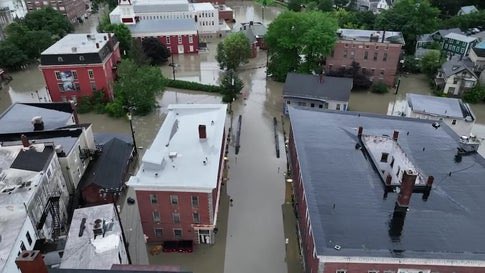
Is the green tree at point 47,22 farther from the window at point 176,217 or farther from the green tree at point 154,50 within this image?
the window at point 176,217

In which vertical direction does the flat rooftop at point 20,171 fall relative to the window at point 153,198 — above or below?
above

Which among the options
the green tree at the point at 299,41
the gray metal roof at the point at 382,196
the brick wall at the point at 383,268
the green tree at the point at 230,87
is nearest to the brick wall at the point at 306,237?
the brick wall at the point at 383,268

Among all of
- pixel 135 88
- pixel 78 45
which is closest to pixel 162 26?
pixel 78 45

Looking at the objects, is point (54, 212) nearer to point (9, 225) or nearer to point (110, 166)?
point (9, 225)

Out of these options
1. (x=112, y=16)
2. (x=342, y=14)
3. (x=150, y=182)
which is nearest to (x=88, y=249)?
(x=150, y=182)

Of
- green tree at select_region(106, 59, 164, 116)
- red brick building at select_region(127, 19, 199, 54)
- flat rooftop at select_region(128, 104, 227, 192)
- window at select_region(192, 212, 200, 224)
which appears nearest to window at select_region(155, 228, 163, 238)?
window at select_region(192, 212, 200, 224)
